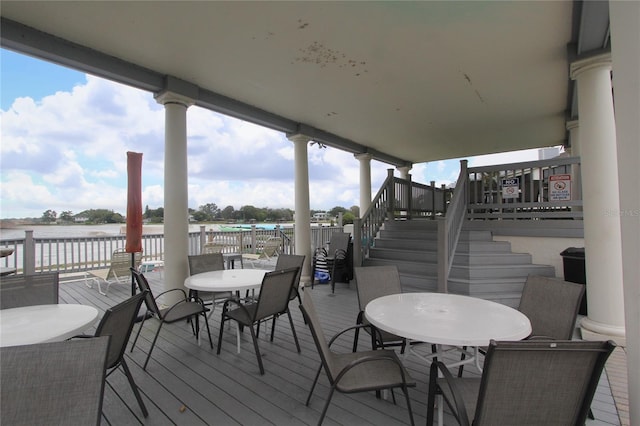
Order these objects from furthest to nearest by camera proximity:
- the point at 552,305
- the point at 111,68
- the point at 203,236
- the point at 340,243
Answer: the point at 203,236
the point at 340,243
the point at 111,68
the point at 552,305

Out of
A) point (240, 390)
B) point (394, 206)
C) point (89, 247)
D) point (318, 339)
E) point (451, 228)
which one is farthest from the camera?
point (394, 206)

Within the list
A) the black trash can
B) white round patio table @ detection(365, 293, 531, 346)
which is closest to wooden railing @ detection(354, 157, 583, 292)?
the black trash can

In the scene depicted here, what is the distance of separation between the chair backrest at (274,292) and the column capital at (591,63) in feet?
13.0

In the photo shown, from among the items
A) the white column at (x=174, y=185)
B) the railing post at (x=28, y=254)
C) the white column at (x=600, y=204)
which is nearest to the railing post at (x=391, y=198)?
the white column at (x=600, y=204)

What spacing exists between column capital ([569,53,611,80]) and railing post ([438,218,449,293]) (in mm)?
2416

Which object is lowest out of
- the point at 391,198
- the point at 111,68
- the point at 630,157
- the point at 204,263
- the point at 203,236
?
the point at 204,263

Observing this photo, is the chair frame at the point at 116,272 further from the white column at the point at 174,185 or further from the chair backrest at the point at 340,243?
the chair backrest at the point at 340,243

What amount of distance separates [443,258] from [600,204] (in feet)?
6.49

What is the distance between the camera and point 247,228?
9.14 meters

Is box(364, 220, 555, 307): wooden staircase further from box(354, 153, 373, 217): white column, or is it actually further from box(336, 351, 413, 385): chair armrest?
box(336, 351, 413, 385): chair armrest

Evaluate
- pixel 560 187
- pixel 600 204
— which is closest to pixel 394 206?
pixel 560 187

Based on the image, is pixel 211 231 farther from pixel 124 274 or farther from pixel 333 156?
pixel 333 156

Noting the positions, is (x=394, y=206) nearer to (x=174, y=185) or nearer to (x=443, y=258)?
(x=443, y=258)

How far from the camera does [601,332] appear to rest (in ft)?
10.5
